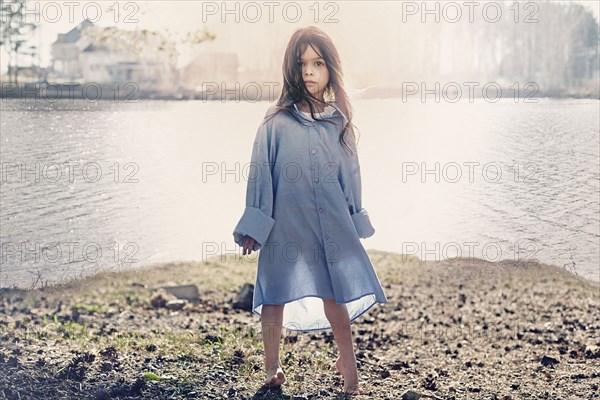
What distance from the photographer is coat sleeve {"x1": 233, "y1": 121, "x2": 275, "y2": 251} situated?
3.92 m

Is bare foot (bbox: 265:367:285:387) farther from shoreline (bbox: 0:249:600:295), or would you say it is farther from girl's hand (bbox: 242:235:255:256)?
shoreline (bbox: 0:249:600:295)

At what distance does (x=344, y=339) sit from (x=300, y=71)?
1507mm

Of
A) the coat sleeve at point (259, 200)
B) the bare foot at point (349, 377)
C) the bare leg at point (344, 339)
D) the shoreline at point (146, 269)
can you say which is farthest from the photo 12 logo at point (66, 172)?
the bare foot at point (349, 377)

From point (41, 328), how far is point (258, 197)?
2559mm

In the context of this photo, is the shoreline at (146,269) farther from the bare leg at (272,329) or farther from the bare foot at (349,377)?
the bare foot at (349,377)

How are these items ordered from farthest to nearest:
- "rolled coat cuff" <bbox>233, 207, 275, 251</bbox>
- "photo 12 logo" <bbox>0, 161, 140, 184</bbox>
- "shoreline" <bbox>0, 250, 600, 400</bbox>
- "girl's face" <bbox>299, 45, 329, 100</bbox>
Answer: "photo 12 logo" <bbox>0, 161, 140, 184</bbox>, "shoreline" <bbox>0, 250, 600, 400</bbox>, "girl's face" <bbox>299, 45, 329, 100</bbox>, "rolled coat cuff" <bbox>233, 207, 275, 251</bbox>

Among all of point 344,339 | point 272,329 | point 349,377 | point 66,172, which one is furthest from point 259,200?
point 66,172

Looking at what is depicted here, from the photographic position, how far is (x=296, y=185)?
4.00m

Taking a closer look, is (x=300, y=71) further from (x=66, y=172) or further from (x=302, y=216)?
(x=66, y=172)

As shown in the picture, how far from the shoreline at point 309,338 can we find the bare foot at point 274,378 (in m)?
0.07

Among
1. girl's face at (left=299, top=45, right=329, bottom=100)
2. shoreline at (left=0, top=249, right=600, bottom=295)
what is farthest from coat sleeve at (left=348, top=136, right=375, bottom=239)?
shoreline at (left=0, top=249, right=600, bottom=295)

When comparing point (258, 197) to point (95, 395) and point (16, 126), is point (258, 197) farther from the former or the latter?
point (16, 126)

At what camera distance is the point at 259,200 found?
13.1ft

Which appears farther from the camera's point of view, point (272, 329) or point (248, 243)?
point (272, 329)
